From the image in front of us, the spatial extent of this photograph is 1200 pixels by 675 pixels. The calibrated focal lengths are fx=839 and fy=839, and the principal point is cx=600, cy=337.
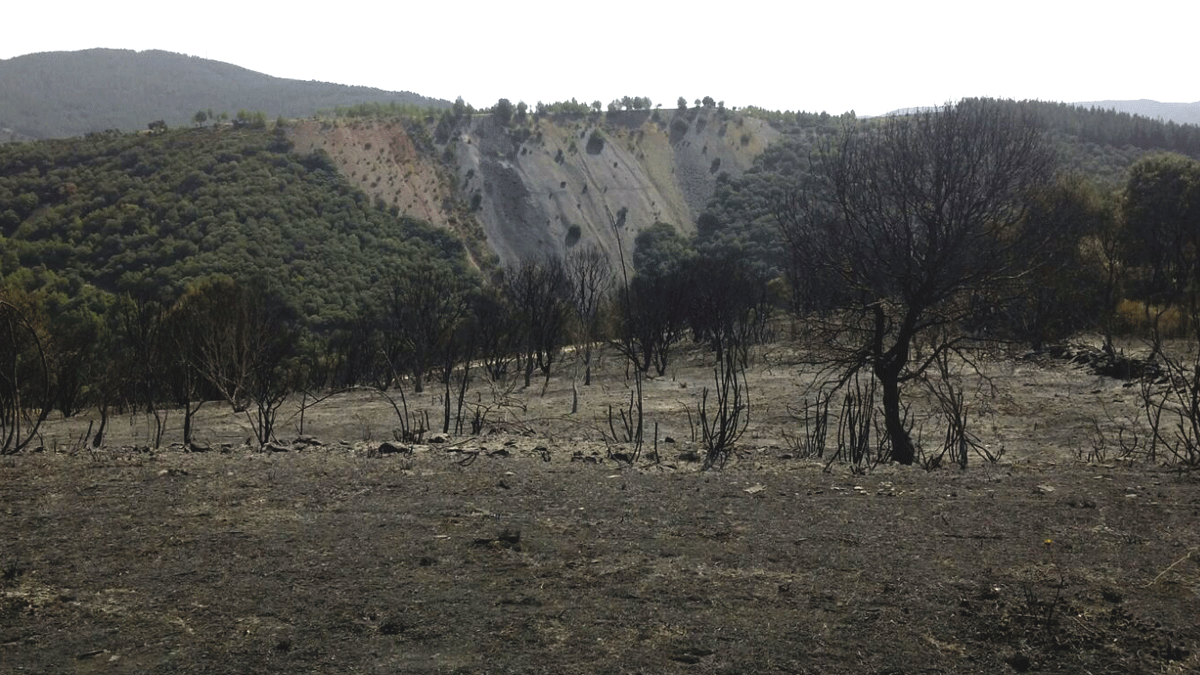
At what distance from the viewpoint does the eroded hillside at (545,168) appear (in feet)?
288

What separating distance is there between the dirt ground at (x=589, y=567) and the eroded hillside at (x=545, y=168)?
7612 centimetres

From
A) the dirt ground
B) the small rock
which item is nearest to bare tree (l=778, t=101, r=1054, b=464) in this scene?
the dirt ground

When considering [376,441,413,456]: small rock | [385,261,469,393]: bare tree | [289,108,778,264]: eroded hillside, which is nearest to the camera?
[376,441,413,456]: small rock

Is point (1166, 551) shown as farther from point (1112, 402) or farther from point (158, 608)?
point (1112, 402)

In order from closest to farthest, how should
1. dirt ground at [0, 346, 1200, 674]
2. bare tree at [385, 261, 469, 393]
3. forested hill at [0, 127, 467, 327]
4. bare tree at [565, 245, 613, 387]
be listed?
dirt ground at [0, 346, 1200, 674] < bare tree at [565, 245, 613, 387] < bare tree at [385, 261, 469, 393] < forested hill at [0, 127, 467, 327]

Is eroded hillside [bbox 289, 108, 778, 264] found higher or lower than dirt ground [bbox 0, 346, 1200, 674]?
higher

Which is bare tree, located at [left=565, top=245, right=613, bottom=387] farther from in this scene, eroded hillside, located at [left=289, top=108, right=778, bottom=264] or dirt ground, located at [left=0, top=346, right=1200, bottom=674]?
eroded hillside, located at [left=289, top=108, right=778, bottom=264]

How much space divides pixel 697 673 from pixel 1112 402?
58.7 ft

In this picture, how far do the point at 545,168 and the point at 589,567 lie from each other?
9716 centimetres

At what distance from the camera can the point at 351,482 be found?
25.5 feet

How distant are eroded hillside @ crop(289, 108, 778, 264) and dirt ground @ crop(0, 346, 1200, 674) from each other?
7612 cm

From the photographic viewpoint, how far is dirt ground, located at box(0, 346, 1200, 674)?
13.5 feet

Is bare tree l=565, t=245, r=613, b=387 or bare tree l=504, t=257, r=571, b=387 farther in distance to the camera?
bare tree l=504, t=257, r=571, b=387

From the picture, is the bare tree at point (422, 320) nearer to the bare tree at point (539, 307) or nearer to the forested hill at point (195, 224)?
the bare tree at point (539, 307)
